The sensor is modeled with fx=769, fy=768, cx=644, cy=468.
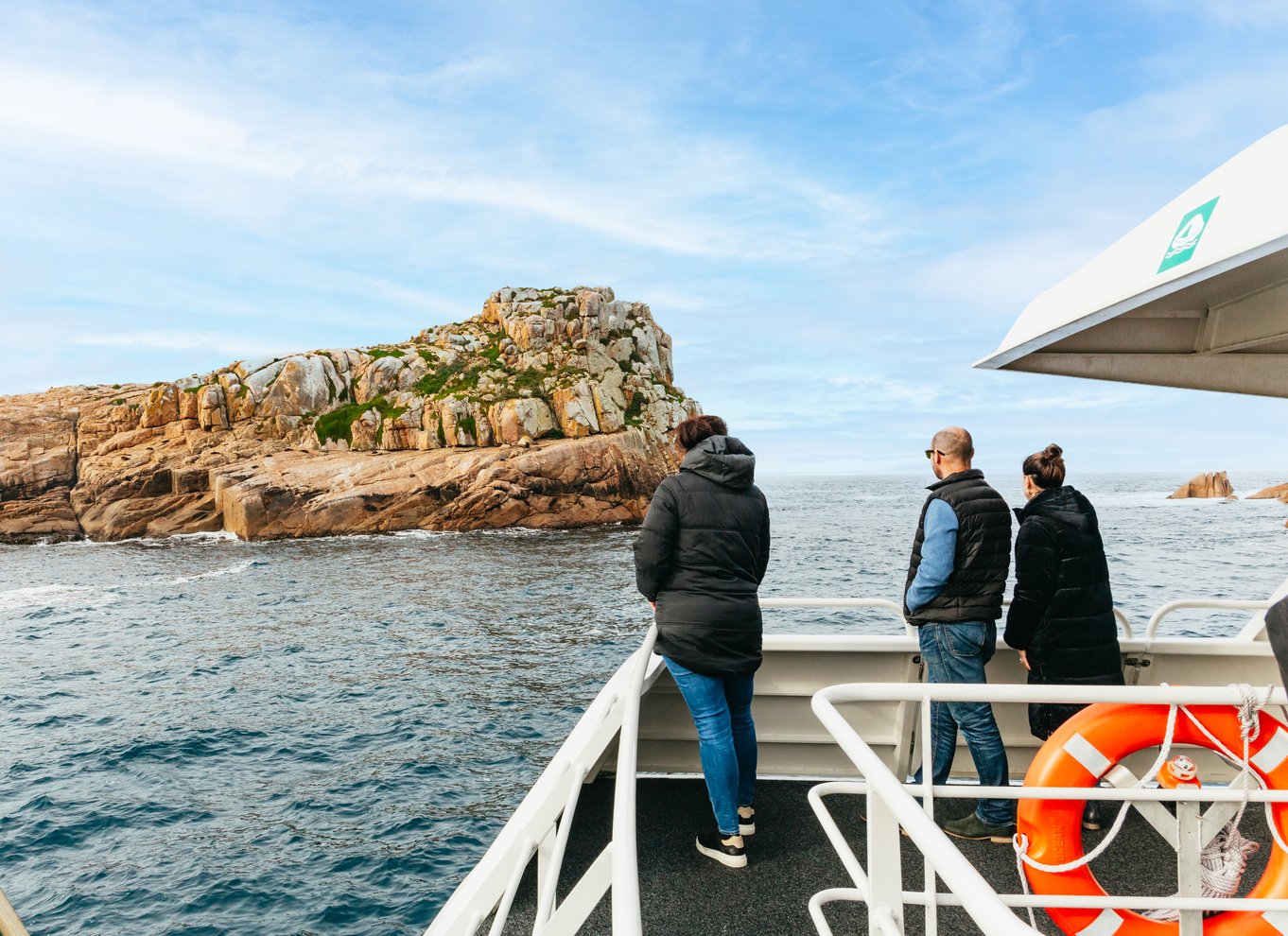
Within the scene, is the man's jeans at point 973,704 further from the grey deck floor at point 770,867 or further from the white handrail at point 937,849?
the white handrail at point 937,849

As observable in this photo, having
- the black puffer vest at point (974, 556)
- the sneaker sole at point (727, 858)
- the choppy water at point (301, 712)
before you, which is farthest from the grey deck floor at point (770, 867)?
the choppy water at point (301, 712)

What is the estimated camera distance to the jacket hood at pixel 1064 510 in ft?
12.3

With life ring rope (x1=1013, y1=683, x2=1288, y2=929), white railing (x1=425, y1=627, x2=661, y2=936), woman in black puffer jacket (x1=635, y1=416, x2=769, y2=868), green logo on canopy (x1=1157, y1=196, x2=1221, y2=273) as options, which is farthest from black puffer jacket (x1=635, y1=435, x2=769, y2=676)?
green logo on canopy (x1=1157, y1=196, x2=1221, y2=273)

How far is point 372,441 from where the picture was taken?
51500 millimetres

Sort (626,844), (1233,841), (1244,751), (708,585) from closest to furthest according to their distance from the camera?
(626,844), (1244,751), (1233,841), (708,585)

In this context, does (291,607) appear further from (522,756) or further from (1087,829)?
(1087,829)

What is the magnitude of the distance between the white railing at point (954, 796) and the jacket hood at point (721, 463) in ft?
4.61

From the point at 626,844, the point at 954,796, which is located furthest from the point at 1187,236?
the point at 626,844

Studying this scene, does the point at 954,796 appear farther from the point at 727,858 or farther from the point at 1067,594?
the point at 1067,594

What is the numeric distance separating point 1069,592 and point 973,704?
73cm

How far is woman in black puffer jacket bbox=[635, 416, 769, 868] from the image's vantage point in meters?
3.58

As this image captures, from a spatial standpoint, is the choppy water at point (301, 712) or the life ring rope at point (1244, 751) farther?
the choppy water at point (301, 712)

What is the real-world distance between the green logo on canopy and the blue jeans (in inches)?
95.3

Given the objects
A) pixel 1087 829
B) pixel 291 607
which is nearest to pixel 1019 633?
pixel 1087 829
